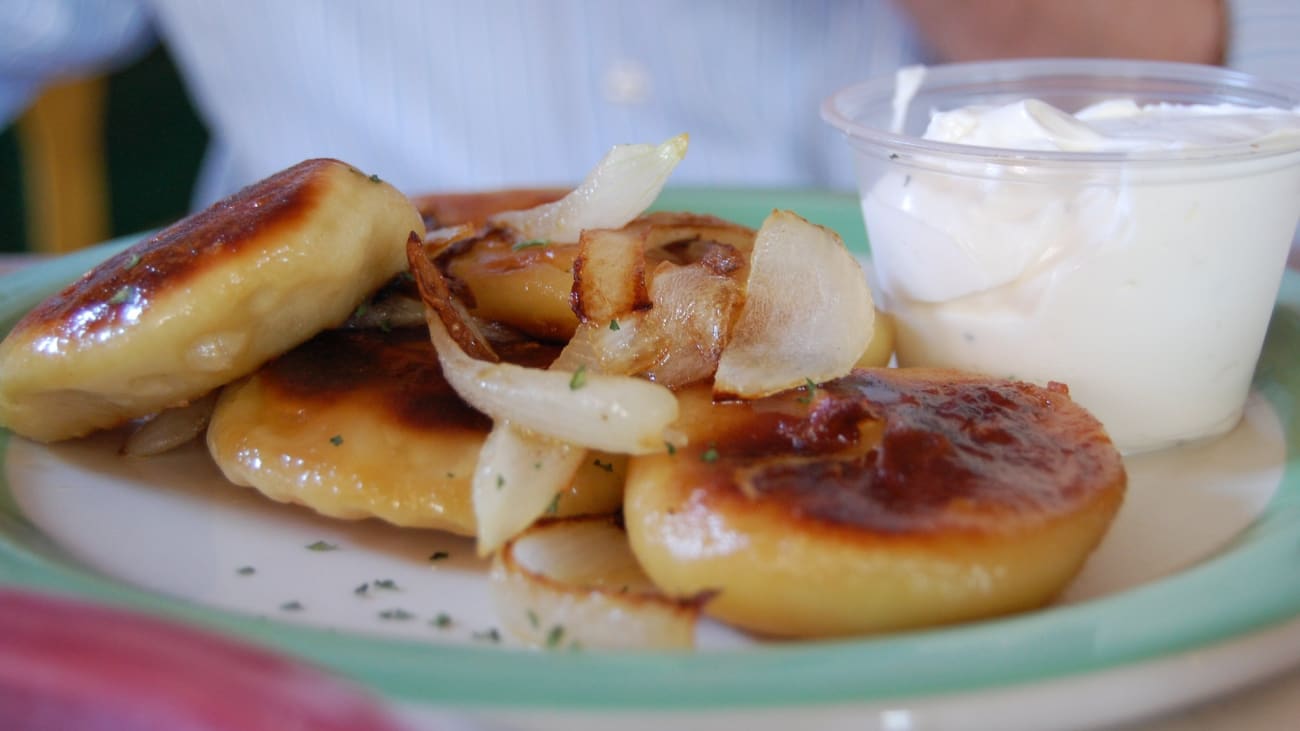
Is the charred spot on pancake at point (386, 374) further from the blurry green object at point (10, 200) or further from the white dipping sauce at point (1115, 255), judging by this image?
the blurry green object at point (10, 200)

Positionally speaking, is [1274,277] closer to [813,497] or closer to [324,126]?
[813,497]

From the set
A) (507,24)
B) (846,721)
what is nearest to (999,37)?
(507,24)

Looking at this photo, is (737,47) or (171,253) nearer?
(171,253)

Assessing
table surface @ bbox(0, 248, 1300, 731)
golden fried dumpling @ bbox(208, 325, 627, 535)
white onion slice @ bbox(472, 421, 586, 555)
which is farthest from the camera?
golden fried dumpling @ bbox(208, 325, 627, 535)

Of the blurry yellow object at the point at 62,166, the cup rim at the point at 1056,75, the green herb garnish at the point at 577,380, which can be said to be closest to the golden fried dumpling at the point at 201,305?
the green herb garnish at the point at 577,380

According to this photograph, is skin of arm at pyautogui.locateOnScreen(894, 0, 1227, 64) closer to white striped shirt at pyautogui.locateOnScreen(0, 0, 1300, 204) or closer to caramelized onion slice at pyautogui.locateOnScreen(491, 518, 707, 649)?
white striped shirt at pyautogui.locateOnScreen(0, 0, 1300, 204)

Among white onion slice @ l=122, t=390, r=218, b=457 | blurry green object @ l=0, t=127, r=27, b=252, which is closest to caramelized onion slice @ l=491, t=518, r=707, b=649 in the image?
white onion slice @ l=122, t=390, r=218, b=457

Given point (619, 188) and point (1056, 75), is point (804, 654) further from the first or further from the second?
point (1056, 75)

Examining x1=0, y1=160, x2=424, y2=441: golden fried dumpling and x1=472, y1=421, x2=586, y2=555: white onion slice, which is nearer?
x1=472, y1=421, x2=586, y2=555: white onion slice
